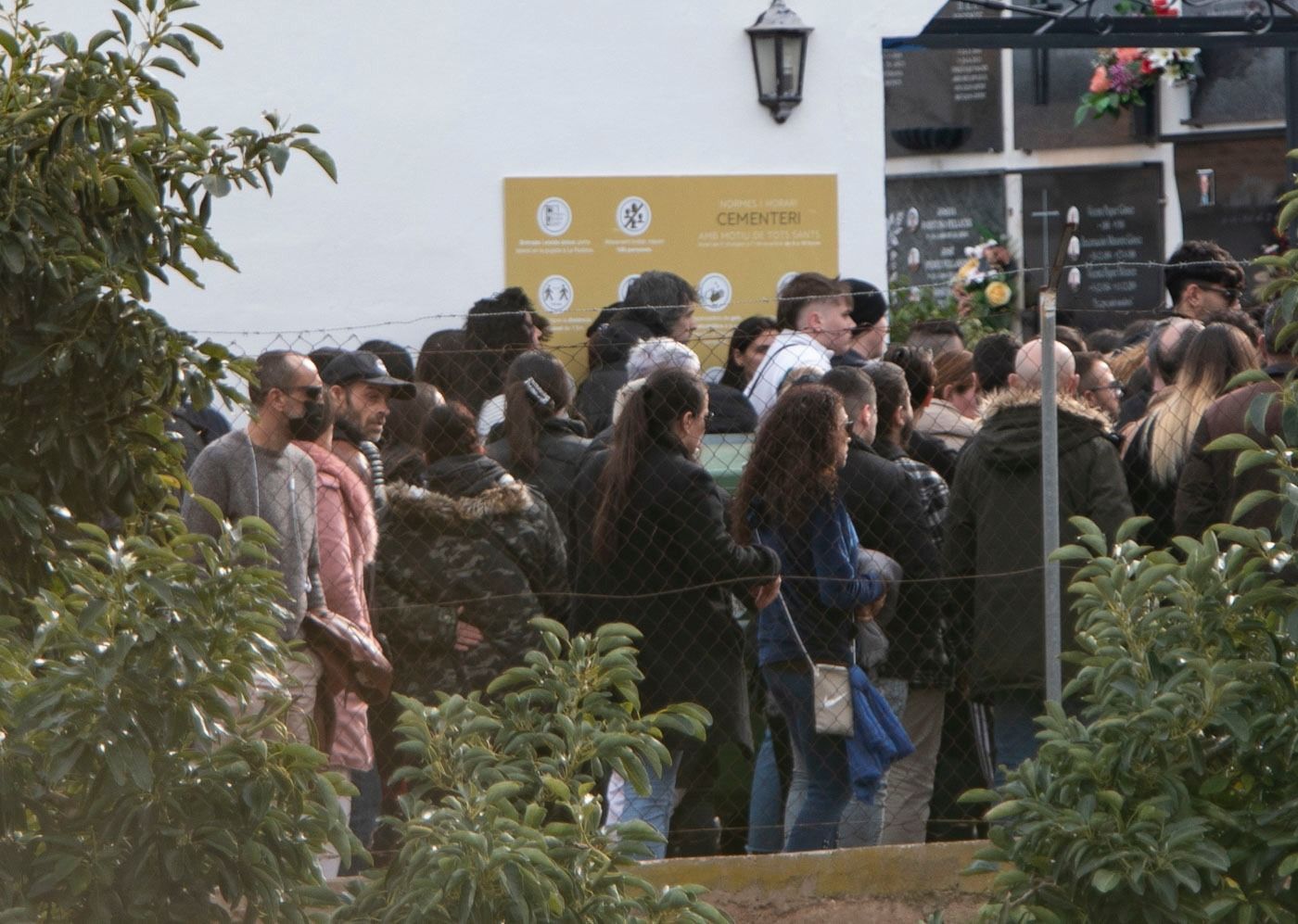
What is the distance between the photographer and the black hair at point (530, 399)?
6281mm

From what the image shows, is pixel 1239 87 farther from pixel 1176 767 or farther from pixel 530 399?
pixel 1176 767

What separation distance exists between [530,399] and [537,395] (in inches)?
1.0

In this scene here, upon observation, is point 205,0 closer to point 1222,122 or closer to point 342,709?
point 342,709

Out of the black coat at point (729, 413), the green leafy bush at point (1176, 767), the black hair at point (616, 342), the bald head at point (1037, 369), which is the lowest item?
the green leafy bush at point (1176, 767)

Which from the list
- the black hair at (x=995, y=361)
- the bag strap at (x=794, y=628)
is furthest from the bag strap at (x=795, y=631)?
the black hair at (x=995, y=361)

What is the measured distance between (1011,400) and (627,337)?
1.88m

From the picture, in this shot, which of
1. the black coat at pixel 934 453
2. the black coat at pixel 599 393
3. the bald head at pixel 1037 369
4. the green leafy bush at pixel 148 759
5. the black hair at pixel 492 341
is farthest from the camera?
the black coat at pixel 599 393

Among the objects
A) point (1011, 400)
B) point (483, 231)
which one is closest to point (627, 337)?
point (1011, 400)

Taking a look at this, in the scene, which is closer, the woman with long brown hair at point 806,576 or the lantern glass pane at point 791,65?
the woman with long brown hair at point 806,576

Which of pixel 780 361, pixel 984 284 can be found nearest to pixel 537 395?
pixel 780 361

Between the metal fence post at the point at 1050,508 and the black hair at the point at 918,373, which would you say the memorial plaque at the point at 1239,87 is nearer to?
the black hair at the point at 918,373

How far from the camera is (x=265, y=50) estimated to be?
9.59 m

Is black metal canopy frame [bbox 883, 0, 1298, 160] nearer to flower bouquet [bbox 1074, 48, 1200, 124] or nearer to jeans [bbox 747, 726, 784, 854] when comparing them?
jeans [bbox 747, 726, 784, 854]

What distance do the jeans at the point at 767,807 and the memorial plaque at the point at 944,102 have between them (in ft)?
32.4
